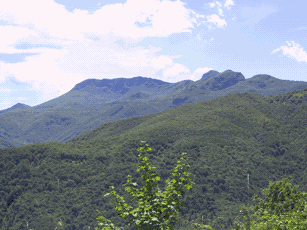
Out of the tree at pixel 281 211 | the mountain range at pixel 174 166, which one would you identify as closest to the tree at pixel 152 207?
the tree at pixel 281 211

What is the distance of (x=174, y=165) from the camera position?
10594 centimetres

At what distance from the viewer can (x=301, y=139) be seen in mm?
124000

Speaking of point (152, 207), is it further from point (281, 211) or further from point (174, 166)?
point (174, 166)

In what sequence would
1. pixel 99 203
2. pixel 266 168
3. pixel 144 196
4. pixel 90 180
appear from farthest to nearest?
pixel 266 168, pixel 90 180, pixel 99 203, pixel 144 196

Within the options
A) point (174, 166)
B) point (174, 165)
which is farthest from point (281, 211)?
point (174, 166)

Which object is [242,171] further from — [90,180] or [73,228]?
[73,228]

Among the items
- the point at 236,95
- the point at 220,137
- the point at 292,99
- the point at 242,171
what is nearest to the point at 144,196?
the point at 242,171

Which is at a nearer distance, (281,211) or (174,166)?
(281,211)

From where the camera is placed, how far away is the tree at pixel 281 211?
37.1ft

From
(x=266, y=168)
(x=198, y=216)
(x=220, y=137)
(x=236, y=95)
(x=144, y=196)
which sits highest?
(x=236, y=95)

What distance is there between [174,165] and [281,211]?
87382mm

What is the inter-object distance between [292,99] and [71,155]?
5120 inches

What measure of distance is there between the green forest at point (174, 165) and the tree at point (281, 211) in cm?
5190

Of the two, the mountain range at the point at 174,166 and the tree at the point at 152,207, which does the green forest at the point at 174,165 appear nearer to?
the mountain range at the point at 174,166
